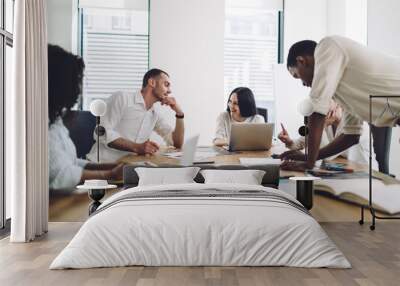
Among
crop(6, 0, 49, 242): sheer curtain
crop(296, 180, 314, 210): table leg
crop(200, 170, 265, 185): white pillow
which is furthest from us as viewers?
crop(296, 180, 314, 210): table leg

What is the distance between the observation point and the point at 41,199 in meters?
5.22

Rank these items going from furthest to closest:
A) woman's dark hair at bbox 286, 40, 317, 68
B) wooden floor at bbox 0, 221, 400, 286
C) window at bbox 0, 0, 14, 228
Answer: woman's dark hair at bbox 286, 40, 317, 68, window at bbox 0, 0, 14, 228, wooden floor at bbox 0, 221, 400, 286

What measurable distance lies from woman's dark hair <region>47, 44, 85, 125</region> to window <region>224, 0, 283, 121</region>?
192 cm

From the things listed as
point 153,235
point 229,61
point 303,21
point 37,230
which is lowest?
point 37,230

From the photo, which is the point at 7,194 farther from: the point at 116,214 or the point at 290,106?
the point at 290,106

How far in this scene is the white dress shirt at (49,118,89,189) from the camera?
6113mm

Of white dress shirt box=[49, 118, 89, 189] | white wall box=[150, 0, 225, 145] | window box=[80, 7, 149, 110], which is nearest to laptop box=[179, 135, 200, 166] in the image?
white wall box=[150, 0, 225, 145]

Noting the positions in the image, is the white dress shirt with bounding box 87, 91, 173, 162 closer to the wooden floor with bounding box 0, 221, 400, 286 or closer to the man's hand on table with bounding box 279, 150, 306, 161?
the man's hand on table with bounding box 279, 150, 306, 161

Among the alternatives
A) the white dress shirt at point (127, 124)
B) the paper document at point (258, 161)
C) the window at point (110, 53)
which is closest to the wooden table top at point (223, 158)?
the paper document at point (258, 161)

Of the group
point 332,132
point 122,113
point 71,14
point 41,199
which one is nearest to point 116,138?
point 122,113

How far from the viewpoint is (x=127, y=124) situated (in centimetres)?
614

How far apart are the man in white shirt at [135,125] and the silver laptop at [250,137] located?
0.68 meters

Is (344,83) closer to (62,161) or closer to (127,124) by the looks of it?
(127,124)

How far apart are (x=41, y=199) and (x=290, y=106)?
3237mm
